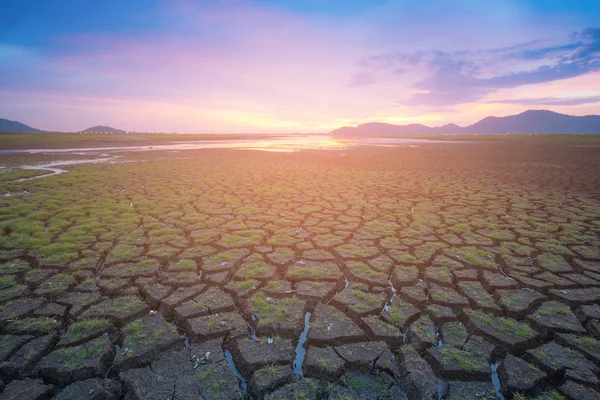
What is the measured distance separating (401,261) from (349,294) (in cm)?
111

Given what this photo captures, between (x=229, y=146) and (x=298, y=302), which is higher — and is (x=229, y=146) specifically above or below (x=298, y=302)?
above

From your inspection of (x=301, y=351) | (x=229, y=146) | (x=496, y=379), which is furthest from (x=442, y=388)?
(x=229, y=146)

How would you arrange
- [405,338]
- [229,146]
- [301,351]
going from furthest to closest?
[229,146] → [405,338] → [301,351]

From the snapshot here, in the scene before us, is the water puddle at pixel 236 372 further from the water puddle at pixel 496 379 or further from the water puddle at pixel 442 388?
the water puddle at pixel 496 379

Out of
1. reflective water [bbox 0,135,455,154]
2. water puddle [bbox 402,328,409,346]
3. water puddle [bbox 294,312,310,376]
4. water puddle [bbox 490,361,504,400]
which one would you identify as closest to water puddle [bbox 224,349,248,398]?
water puddle [bbox 294,312,310,376]

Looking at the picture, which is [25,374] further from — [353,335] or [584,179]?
[584,179]

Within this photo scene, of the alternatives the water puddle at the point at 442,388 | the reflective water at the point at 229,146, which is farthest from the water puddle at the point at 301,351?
the reflective water at the point at 229,146

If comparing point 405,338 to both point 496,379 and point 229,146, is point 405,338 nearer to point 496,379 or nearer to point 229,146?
point 496,379

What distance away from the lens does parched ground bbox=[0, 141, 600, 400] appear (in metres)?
1.96

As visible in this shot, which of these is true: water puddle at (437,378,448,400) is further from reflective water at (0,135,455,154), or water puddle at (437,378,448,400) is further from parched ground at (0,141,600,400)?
reflective water at (0,135,455,154)

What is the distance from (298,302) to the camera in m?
2.84

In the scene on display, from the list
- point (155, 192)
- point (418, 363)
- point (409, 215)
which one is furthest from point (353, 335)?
point (155, 192)

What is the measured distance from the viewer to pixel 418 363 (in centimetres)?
209

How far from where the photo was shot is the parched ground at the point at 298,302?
1959 millimetres
